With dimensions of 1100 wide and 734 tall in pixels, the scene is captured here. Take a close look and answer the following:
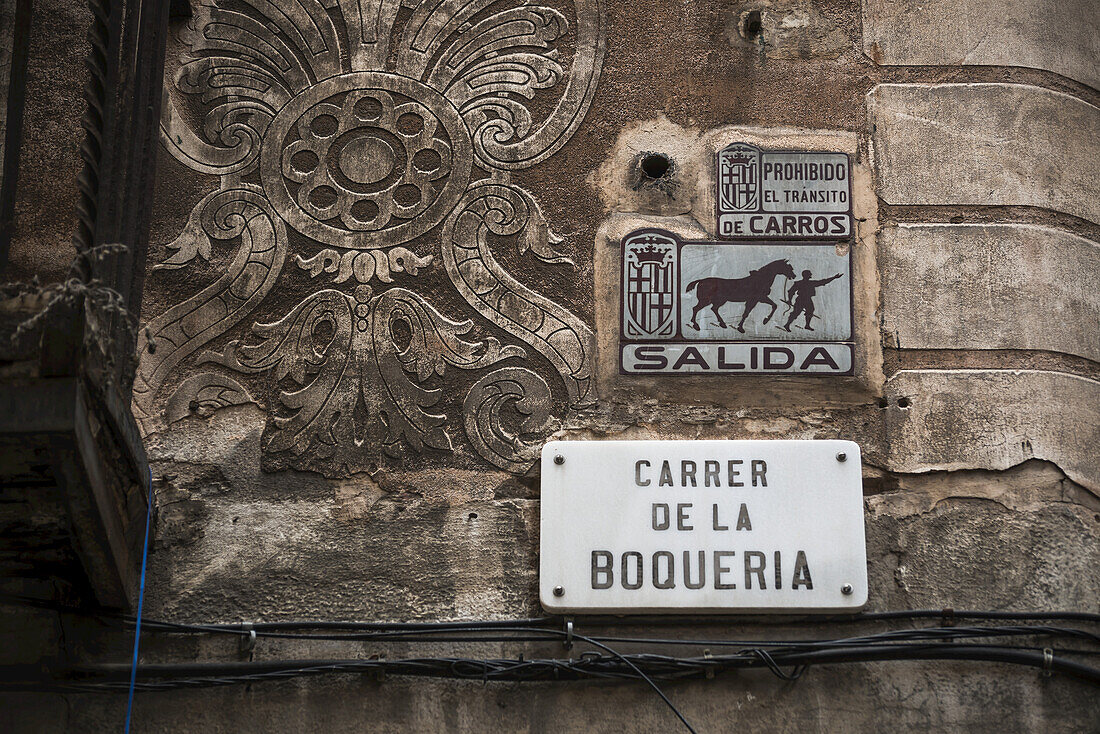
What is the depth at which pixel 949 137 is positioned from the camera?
14.5 feet

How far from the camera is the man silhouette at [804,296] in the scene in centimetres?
427

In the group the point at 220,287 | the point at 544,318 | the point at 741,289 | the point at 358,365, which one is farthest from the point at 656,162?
the point at 220,287

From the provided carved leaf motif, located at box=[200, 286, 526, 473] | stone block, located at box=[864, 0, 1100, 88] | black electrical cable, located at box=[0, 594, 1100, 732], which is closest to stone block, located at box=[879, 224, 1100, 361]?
stone block, located at box=[864, 0, 1100, 88]

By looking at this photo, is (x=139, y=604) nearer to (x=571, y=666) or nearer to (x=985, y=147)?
(x=571, y=666)

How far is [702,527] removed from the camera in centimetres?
396

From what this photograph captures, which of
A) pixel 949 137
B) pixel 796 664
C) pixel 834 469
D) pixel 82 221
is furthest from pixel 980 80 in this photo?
pixel 82 221

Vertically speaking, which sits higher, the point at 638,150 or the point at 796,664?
the point at 638,150

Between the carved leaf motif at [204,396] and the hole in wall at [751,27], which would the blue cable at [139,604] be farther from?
the hole in wall at [751,27]

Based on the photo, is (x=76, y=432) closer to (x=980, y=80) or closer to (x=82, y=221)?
(x=82, y=221)

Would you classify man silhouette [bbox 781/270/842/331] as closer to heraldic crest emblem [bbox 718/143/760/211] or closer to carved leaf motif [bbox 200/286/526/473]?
heraldic crest emblem [bbox 718/143/760/211]

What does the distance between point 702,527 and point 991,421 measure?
102 cm

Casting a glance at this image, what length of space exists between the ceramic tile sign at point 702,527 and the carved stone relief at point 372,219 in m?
0.29

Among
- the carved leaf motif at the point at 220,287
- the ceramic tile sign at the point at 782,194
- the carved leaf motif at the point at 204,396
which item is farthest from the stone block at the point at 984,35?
the carved leaf motif at the point at 204,396

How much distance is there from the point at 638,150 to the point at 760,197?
46cm
